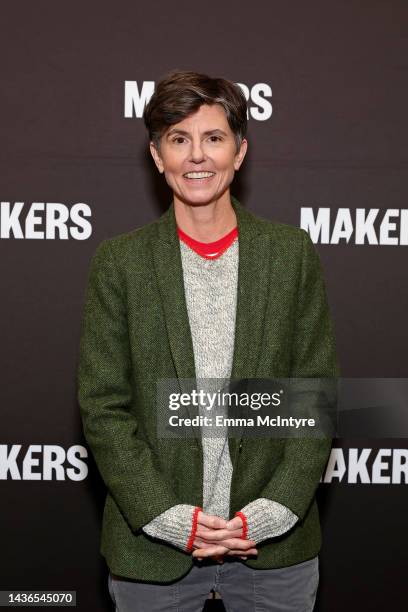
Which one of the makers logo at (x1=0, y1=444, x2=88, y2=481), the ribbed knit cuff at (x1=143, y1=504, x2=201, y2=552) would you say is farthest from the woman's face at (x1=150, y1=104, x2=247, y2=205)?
the makers logo at (x1=0, y1=444, x2=88, y2=481)

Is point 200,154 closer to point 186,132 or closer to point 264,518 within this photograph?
point 186,132

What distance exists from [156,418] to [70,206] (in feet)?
3.18

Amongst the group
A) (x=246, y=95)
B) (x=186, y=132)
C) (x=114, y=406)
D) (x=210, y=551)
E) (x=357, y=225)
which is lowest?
(x=210, y=551)

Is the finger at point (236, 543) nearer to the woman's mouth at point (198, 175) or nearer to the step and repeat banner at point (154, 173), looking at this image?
the woman's mouth at point (198, 175)

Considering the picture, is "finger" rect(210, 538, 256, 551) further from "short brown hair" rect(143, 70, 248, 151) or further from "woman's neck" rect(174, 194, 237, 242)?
"short brown hair" rect(143, 70, 248, 151)

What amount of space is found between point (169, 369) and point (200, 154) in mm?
434

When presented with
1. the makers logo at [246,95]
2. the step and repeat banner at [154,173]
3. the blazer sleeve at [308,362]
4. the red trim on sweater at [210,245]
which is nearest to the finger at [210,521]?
the blazer sleeve at [308,362]

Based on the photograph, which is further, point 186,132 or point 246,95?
point 246,95

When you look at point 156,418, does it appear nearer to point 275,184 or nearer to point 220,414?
point 220,414

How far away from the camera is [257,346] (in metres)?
1.51

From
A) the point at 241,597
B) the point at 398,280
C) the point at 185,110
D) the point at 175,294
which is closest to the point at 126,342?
the point at 175,294

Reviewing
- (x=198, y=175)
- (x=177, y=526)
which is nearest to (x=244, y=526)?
(x=177, y=526)

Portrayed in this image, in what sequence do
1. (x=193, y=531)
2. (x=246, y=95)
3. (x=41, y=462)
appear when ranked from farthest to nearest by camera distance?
(x=41, y=462), (x=246, y=95), (x=193, y=531)

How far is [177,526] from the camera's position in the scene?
4.77 ft
